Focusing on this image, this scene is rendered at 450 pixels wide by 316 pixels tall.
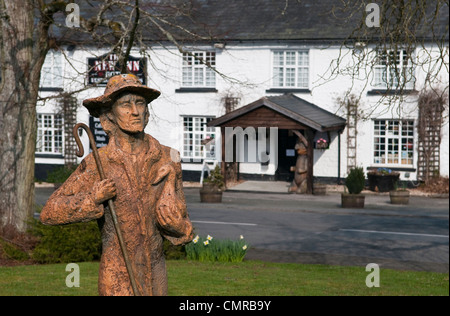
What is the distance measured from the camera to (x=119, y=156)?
15.3ft

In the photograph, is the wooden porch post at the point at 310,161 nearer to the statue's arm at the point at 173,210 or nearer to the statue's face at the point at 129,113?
the statue's arm at the point at 173,210

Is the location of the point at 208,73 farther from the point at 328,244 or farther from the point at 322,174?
the point at 328,244

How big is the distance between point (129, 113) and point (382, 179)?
23931 millimetres

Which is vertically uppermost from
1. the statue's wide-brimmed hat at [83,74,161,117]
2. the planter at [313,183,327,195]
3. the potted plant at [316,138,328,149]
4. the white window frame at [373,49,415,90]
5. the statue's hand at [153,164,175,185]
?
the white window frame at [373,49,415,90]

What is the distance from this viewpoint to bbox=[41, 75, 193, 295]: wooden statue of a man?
4.63 m

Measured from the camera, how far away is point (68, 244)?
12250 millimetres

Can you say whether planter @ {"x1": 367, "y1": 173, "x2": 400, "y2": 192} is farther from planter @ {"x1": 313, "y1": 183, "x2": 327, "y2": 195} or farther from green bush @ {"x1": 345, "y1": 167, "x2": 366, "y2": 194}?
green bush @ {"x1": 345, "y1": 167, "x2": 366, "y2": 194}

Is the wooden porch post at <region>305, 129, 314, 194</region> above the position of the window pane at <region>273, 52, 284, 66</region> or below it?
below

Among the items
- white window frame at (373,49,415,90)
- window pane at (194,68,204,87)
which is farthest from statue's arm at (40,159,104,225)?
window pane at (194,68,204,87)

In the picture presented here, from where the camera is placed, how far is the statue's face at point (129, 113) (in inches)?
183

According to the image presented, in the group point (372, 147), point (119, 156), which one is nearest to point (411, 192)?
point (372, 147)

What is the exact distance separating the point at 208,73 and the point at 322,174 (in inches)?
246

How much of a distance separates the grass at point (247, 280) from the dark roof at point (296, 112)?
13949 mm

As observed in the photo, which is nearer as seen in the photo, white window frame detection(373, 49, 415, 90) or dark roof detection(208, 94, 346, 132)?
white window frame detection(373, 49, 415, 90)
